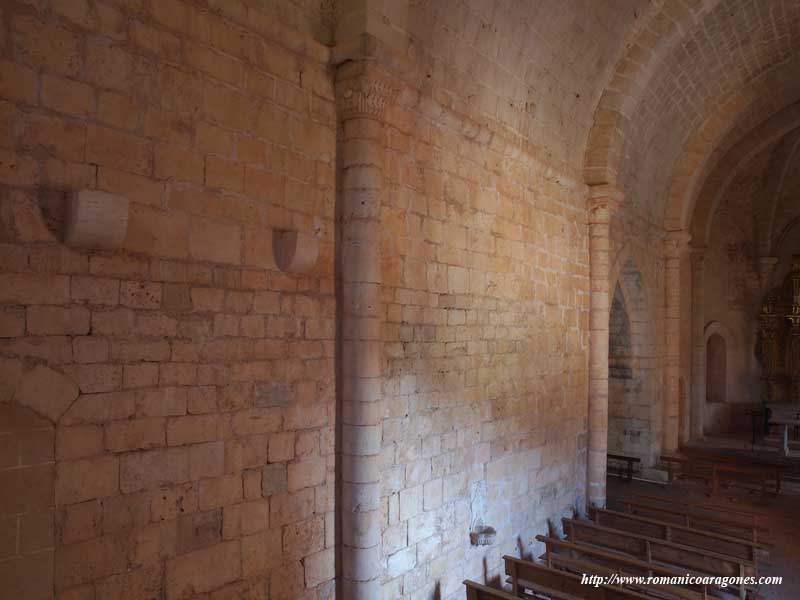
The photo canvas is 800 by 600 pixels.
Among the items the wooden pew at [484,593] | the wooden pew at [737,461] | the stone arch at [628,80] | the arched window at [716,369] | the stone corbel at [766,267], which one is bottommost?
the wooden pew at [737,461]

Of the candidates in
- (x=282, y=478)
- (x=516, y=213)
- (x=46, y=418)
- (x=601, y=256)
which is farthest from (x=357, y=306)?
(x=601, y=256)

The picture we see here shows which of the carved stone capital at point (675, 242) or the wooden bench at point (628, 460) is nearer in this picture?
the wooden bench at point (628, 460)

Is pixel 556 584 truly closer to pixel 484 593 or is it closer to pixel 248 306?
pixel 484 593

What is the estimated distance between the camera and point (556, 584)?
4.97m

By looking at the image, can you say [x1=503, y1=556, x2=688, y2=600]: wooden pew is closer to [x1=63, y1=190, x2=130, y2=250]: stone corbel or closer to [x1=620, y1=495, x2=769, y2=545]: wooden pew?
[x1=620, y1=495, x2=769, y2=545]: wooden pew

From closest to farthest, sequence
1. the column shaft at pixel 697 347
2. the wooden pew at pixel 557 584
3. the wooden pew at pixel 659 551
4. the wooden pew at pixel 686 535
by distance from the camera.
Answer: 1. the wooden pew at pixel 557 584
2. the wooden pew at pixel 659 551
3. the wooden pew at pixel 686 535
4. the column shaft at pixel 697 347

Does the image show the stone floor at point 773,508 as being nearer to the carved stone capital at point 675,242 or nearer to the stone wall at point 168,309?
the carved stone capital at point 675,242

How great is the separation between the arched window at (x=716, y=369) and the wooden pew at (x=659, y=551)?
1213 centimetres

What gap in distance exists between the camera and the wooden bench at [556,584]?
4.61 meters

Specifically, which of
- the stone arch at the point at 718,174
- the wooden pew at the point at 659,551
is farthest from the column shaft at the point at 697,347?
the wooden pew at the point at 659,551

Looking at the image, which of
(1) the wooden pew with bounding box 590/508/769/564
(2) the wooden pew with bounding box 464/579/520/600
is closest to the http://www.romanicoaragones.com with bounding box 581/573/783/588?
(1) the wooden pew with bounding box 590/508/769/564

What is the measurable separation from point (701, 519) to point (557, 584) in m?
3.23

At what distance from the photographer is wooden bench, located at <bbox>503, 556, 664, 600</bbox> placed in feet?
15.1

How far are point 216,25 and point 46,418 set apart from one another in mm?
2450
